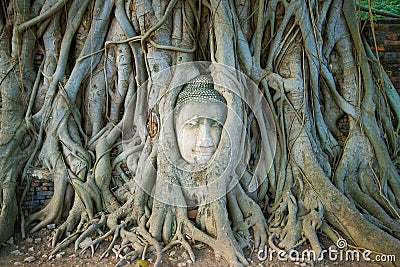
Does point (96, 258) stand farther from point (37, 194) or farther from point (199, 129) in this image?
point (199, 129)

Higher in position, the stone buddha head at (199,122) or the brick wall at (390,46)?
the brick wall at (390,46)

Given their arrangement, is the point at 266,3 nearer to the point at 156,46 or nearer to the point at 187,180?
the point at 156,46

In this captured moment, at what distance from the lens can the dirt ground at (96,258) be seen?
110 inches

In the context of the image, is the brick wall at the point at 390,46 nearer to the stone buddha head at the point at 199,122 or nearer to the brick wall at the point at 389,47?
the brick wall at the point at 389,47

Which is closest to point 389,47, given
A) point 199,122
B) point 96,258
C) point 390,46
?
point 390,46

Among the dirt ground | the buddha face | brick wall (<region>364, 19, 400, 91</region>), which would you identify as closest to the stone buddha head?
the buddha face

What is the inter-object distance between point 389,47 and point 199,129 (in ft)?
9.59

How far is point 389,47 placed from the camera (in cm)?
443

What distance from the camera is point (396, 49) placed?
4.43 metres

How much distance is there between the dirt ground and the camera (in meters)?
2.80

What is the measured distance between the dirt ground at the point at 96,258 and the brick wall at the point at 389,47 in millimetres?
2685

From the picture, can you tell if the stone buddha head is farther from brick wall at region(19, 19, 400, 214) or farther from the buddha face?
brick wall at region(19, 19, 400, 214)

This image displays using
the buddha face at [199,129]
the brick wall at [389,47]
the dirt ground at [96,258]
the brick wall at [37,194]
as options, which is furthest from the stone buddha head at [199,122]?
the brick wall at [389,47]

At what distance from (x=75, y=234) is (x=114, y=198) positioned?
502mm
